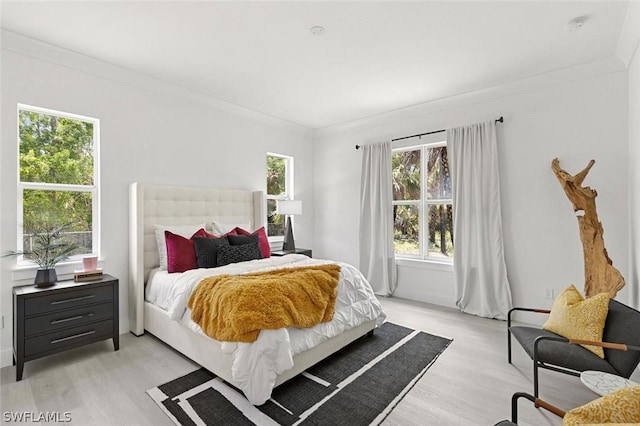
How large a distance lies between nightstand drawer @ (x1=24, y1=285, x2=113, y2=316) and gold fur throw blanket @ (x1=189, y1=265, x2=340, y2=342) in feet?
3.21

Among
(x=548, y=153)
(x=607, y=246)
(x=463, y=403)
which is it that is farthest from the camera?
(x=548, y=153)

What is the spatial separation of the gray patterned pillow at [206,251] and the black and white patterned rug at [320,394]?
107 centimetres

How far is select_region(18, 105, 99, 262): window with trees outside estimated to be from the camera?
2.80 metres

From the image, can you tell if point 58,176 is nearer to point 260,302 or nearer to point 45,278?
point 45,278

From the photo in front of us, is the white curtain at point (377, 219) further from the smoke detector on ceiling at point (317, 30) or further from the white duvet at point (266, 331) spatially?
the smoke detector on ceiling at point (317, 30)

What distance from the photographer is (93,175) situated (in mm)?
3209

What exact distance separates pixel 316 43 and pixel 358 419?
296 cm

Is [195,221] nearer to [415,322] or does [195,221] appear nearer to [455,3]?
[415,322]

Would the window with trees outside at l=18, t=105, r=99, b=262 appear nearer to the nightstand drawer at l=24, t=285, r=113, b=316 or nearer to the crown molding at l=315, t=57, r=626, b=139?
the nightstand drawer at l=24, t=285, r=113, b=316

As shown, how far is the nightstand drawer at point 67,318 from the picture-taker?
7.97 feet

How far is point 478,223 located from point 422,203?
0.89 m

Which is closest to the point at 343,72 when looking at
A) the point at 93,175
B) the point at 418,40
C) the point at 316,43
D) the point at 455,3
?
the point at 316,43

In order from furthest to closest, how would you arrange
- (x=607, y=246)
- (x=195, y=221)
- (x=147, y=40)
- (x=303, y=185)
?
(x=303, y=185) < (x=195, y=221) < (x=607, y=246) < (x=147, y=40)

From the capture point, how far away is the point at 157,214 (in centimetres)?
350
